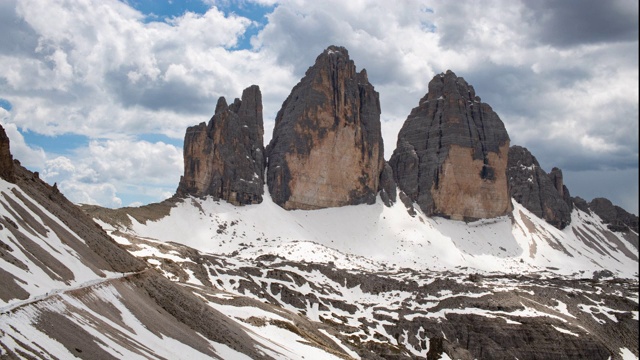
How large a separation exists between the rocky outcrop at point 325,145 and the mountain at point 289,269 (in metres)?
0.51

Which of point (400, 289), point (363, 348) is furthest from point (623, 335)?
point (363, 348)

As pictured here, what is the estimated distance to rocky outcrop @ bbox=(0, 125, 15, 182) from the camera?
4906 cm

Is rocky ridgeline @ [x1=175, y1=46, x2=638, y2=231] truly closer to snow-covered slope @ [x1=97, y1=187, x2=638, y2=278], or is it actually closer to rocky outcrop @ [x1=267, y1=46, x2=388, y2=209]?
rocky outcrop @ [x1=267, y1=46, x2=388, y2=209]

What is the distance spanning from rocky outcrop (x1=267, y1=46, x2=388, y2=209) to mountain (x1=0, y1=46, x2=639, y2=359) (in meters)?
0.51

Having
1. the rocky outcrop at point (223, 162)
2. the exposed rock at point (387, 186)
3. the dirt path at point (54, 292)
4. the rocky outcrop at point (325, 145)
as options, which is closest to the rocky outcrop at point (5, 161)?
the dirt path at point (54, 292)

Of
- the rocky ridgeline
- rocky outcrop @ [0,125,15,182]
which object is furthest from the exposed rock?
rocky outcrop @ [0,125,15,182]

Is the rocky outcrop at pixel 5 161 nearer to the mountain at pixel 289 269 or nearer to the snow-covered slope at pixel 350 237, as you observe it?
the mountain at pixel 289 269

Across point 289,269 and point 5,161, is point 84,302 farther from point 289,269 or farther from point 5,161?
point 289,269

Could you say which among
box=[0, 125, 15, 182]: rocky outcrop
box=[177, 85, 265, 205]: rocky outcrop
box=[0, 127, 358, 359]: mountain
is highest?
box=[177, 85, 265, 205]: rocky outcrop

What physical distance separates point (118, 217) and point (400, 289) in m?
62.2

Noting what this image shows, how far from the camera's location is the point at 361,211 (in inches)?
6998

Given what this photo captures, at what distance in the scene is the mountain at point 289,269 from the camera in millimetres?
38938

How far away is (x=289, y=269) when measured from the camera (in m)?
113

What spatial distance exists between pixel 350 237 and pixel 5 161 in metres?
123
